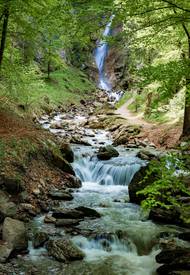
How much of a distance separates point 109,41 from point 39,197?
19.6 ft

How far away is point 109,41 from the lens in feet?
21.3

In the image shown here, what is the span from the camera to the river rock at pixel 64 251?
7.68 metres

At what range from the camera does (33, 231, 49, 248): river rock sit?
816 centimetres

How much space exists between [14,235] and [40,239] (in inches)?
26.7

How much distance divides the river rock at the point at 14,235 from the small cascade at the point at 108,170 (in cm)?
660

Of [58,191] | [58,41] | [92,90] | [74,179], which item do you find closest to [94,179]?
[74,179]

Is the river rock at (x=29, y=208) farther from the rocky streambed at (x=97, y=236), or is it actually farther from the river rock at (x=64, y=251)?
the river rock at (x=64, y=251)

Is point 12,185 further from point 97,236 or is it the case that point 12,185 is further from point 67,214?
point 97,236

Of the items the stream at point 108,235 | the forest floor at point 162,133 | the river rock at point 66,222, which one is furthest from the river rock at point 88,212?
the forest floor at point 162,133

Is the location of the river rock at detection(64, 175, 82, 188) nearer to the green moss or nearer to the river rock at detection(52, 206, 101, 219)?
the river rock at detection(52, 206, 101, 219)

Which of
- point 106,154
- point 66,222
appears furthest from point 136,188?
point 106,154

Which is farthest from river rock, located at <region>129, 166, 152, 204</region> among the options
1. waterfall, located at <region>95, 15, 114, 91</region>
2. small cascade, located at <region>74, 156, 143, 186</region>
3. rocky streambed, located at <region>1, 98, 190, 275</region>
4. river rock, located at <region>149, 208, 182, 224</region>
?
waterfall, located at <region>95, 15, 114, 91</region>

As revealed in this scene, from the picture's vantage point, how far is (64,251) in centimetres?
781

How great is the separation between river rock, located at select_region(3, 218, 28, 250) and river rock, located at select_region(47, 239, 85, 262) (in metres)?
0.58
